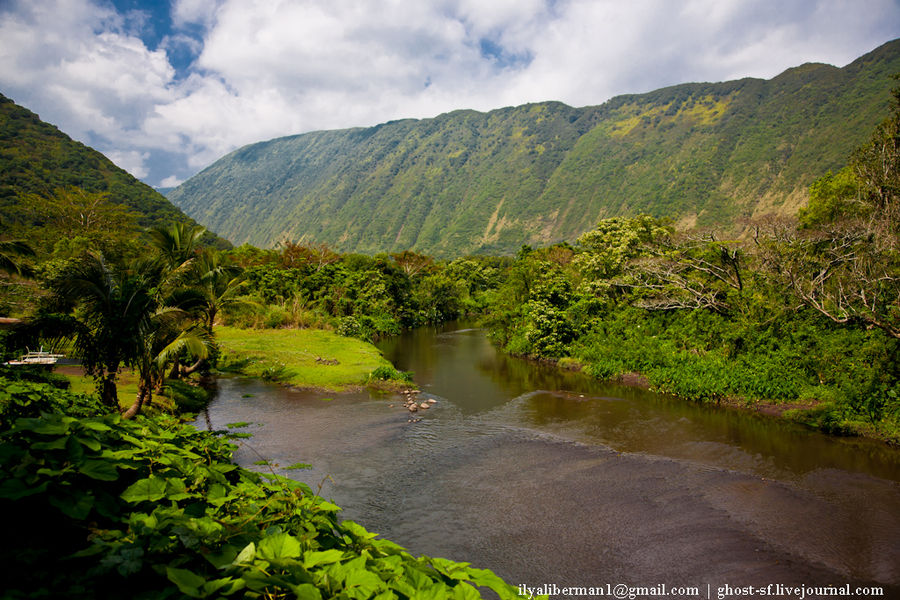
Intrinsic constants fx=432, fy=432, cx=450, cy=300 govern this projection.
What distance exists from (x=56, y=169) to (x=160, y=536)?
4101 inches

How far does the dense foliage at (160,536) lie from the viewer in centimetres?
155

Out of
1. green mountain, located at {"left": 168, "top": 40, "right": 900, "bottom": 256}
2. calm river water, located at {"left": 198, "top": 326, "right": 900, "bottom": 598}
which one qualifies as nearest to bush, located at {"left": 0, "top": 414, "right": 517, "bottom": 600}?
calm river water, located at {"left": 198, "top": 326, "right": 900, "bottom": 598}

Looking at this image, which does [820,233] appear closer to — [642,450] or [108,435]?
[642,450]

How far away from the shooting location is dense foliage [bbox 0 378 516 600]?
155 centimetres

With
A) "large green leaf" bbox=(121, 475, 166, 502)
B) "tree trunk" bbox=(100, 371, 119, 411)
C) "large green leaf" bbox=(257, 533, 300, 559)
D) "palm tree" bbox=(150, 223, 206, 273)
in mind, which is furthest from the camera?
"palm tree" bbox=(150, 223, 206, 273)

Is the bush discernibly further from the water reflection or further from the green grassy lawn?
the green grassy lawn

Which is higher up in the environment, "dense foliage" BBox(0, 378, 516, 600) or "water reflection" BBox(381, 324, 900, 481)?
"dense foliage" BBox(0, 378, 516, 600)

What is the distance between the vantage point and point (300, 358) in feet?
80.6

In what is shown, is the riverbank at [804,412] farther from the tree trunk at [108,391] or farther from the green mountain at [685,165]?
the green mountain at [685,165]

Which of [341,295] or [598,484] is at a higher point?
[341,295]

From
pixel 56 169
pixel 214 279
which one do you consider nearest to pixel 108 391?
pixel 214 279

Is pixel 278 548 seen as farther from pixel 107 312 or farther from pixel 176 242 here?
pixel 176 242

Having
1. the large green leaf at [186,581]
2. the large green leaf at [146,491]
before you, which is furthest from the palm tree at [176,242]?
the large green leaf at [186,581]

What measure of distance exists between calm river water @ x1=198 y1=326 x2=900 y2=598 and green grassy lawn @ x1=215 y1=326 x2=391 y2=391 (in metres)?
2.07
